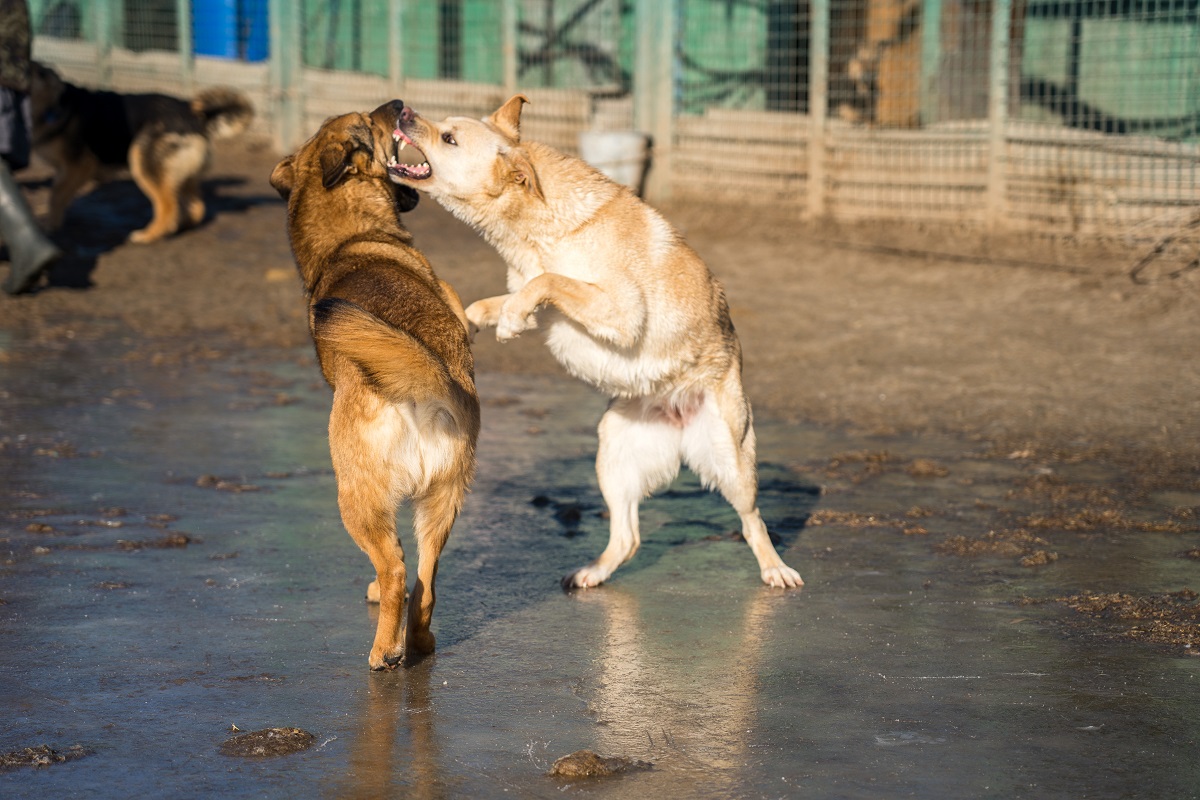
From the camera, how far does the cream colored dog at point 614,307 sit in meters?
4.89

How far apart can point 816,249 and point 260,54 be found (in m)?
9.14

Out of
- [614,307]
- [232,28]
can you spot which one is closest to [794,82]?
[232,28]

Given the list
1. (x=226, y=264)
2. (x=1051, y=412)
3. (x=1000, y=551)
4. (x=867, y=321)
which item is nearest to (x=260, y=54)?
(x=226, y=264)

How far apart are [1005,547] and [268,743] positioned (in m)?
3.04

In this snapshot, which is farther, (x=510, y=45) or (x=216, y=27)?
(x=216, y=27)

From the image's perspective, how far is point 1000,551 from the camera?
522 cm

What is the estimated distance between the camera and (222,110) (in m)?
12.1

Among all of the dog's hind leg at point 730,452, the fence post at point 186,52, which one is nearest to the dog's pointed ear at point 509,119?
the dog's hind leg at point 730,452

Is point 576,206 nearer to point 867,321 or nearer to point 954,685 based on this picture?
point 954,685

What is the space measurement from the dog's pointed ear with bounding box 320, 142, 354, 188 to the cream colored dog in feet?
0.63

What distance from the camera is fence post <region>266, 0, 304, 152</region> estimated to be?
53.0 ft

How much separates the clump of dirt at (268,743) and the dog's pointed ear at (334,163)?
2174mm

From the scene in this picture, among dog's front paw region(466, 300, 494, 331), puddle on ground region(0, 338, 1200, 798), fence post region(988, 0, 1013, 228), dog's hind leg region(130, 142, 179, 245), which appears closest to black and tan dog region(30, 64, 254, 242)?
dog's hind leg region(130, 142, 179, 245)

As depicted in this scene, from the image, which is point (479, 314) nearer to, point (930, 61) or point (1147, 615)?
point (1147, 615)
